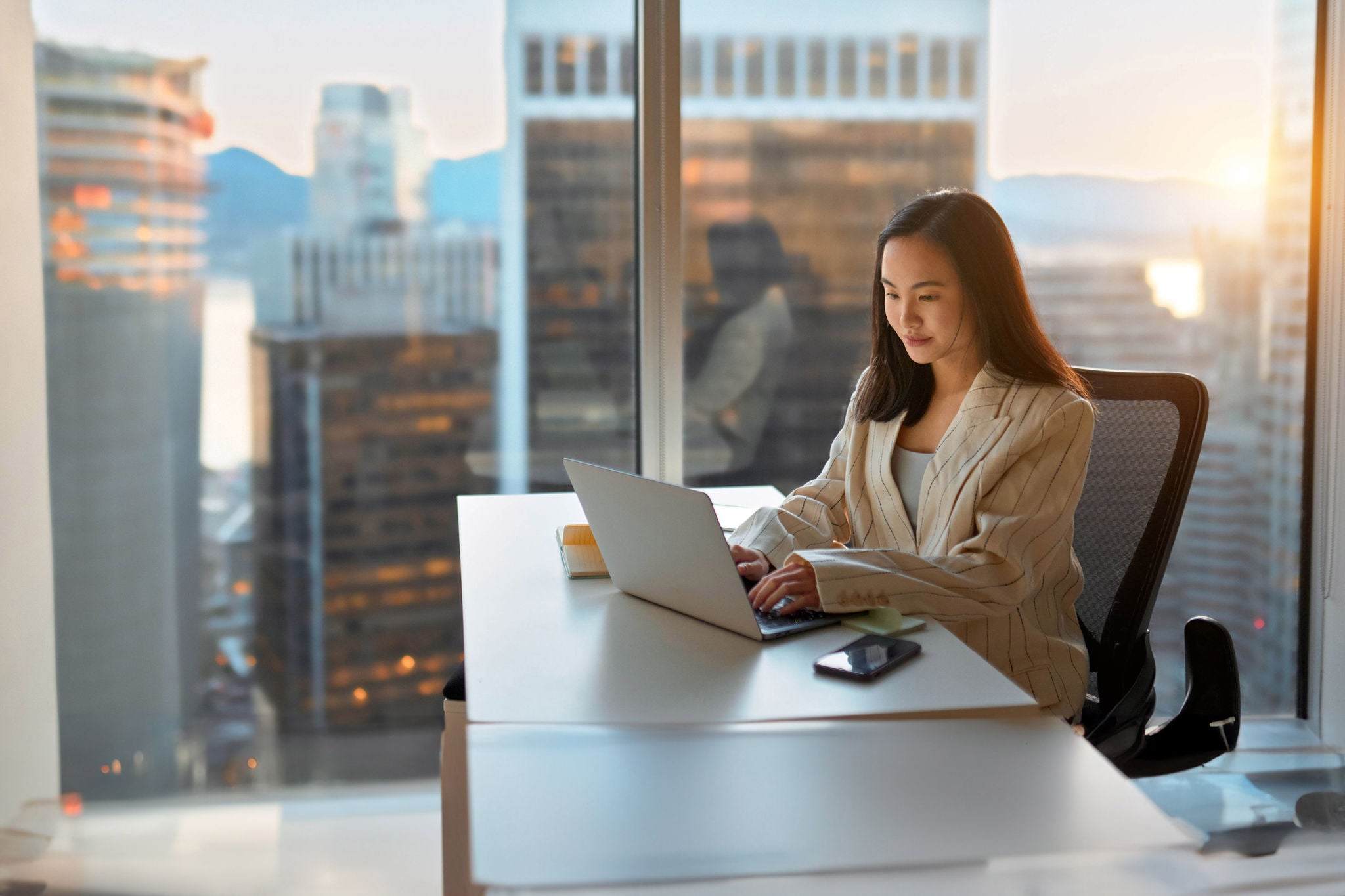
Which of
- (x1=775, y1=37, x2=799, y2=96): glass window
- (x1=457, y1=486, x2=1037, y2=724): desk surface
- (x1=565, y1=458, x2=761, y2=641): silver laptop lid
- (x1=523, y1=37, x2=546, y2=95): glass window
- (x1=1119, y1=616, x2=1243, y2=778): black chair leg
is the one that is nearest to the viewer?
(x1=457, y1=486, x2=1037, y2=724): desk surface

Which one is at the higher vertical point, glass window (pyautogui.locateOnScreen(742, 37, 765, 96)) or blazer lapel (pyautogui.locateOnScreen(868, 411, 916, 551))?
glass window (pyautogui.locateOnScreen(742, 37, 765, 96))

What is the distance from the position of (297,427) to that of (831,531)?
4.86 feet

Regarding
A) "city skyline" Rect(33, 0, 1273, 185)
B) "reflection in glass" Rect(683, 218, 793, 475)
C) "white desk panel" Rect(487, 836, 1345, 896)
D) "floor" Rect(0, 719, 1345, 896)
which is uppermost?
"city skyline" Rect(33, 0, 1273, 185)

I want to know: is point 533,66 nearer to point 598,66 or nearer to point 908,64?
point 598,66

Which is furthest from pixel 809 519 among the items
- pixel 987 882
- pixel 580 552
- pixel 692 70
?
pixel 692 70

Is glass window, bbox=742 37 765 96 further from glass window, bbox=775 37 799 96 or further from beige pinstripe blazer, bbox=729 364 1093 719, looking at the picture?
beige pinstripe blazer, bbox=729 364 1093 719

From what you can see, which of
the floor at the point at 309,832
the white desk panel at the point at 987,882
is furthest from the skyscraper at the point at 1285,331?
the white desk panel at the point at 987,882

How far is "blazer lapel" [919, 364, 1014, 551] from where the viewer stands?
1626 millimetres

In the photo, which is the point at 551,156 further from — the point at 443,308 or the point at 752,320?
the point at 752,320

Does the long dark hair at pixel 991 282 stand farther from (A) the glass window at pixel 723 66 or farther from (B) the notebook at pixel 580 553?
(A) the glass window at pixel 723 66

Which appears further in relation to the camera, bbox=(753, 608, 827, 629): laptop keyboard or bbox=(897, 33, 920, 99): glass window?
bbox=(897, 33, 920, 99): glass window

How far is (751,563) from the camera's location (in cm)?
165

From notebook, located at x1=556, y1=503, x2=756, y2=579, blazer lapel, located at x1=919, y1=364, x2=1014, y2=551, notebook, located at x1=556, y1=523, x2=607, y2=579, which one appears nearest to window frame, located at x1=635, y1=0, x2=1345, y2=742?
notebook, located at x1=556, y1=503, x2=756, y2=579

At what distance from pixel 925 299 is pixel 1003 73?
1.47 meters
